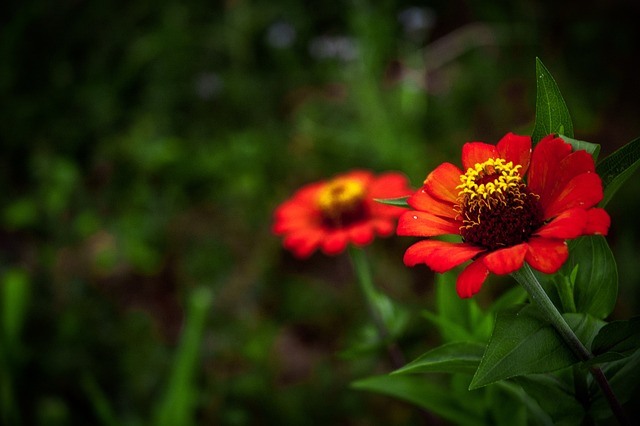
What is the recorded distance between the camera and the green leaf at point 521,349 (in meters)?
0.39

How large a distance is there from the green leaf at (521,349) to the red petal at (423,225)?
0.08 metres

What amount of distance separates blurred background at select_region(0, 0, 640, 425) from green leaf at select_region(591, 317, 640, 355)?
619 mm

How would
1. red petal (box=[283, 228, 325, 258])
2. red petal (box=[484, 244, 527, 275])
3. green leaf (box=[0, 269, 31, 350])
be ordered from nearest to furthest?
red petal (box=[484, 244, 527, 275]), red petal (box=[283, 228, 325, 258]), green leaf (box=[0, 269, 31, 350])

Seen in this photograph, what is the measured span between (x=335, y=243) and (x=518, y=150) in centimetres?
30

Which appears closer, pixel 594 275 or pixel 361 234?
pixel 594 275

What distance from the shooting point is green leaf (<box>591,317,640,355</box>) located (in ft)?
1.33

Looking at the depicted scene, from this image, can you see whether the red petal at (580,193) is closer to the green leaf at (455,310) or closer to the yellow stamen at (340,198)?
the green leaf at (455,310)

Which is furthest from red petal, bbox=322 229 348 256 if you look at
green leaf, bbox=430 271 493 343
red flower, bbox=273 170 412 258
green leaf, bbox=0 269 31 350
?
green leaf, bbox=0 269 31 350

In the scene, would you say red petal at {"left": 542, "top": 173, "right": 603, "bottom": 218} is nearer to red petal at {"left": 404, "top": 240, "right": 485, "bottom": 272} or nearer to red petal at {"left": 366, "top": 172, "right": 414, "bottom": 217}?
red petal at {"left": 404, "top": 240, "right": 485, "bottom": 272}

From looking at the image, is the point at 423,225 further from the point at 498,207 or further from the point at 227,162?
the point at 227,162

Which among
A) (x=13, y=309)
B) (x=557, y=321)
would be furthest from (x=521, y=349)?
(x=13, y=309)

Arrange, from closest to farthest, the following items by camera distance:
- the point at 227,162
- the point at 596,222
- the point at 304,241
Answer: the point at 596,222 < the point at 304,241 < the point at 227,162

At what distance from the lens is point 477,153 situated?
0.47 m

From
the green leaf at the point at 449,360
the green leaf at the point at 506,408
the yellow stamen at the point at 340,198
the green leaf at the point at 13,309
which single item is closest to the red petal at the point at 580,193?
the green leaf at the point at 449,360
